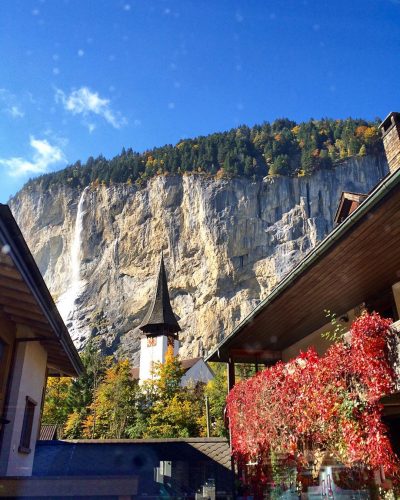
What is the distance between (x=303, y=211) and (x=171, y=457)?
178 feet

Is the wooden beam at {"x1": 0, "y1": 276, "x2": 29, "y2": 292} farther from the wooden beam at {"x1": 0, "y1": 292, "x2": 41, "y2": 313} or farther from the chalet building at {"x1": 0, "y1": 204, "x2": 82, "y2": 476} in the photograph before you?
the wooden beam at {"x1": 0, "y1": 292, "x2": 41, "y2": 313}

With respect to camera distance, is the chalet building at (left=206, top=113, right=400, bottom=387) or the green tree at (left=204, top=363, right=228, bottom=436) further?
the green tree at (left=204, top=363, right=228, bottom=436)

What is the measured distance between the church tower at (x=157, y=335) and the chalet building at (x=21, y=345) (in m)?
34.5

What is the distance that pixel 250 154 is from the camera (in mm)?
77375

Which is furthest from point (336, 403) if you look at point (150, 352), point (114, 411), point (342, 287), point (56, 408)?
point (150, 352)

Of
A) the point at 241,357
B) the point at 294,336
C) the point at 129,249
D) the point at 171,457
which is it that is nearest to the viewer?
the point at 294,336

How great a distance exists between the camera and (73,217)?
255 ft

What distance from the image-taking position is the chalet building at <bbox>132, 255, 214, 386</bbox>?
43.9m

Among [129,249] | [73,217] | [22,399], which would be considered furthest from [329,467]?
[73,217]

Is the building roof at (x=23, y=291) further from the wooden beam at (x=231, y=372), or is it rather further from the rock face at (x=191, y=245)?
the rock face at (x=191, y=245)

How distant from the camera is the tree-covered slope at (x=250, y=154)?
72.1 meters

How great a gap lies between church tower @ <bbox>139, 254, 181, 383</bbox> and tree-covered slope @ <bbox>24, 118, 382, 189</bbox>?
29602mm

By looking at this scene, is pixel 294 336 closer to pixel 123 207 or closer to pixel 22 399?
pixel 22 399

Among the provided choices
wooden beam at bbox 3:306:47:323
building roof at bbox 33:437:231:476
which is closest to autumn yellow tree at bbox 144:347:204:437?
building roof at bbox 33:437:231:476
